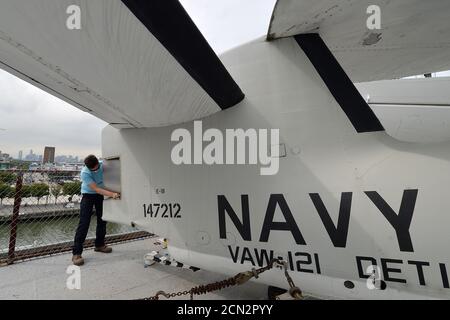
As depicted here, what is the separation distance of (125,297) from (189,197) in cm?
118

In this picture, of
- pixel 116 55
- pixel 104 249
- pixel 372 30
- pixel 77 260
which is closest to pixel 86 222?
pixel 77 260

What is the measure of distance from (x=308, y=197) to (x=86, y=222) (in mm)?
2971

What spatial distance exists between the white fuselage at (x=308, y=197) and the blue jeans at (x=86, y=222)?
1.40m

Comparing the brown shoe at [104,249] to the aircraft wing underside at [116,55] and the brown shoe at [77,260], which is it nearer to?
the brown shoe at [77,260]

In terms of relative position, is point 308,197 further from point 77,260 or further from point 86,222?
point 77,260

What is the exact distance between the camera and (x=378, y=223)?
65.4 inches

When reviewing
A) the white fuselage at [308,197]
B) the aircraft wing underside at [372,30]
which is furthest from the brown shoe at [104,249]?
the aircraft wing underside at [372,30]

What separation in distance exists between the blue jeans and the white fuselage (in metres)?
1.40

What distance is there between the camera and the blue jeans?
342 cm

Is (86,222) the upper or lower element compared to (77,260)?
upper

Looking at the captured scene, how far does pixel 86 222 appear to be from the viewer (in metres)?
3.45
